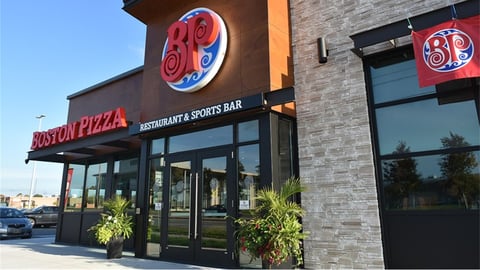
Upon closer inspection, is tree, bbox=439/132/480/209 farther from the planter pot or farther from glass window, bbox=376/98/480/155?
the planter pot

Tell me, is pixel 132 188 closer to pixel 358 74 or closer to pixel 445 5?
pixel 358 74

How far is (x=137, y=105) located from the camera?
11.1 meters

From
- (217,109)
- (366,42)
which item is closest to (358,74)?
(366,42)

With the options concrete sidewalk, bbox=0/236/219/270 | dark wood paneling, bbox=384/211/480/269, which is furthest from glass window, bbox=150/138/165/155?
dark wood paneling, bbox=384/211/480/269

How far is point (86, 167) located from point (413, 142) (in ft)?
37.6

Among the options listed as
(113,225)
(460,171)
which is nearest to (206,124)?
(113,225)

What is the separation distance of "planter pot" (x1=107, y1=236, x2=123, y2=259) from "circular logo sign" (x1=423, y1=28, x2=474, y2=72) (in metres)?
7.99

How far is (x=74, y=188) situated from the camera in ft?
44.3

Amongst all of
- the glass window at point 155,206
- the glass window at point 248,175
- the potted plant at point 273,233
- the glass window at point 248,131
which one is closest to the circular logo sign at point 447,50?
the potted plant at point 273,233

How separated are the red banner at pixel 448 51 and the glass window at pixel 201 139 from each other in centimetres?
410

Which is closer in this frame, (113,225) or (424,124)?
(424,124)

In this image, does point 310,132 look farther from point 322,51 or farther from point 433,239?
point 433,239

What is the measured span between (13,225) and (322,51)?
48.1ft

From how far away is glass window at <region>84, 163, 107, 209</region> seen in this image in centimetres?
1243
